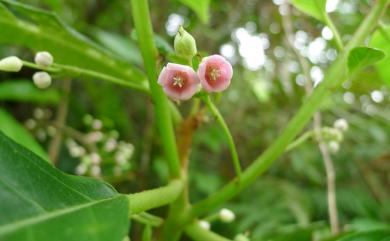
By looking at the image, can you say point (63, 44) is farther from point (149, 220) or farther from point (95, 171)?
point (95, 171)

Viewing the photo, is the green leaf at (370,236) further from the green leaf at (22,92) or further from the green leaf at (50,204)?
the green leaf at (22,92)

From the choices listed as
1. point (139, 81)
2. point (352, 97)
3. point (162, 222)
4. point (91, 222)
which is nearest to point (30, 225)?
point (91, 222)

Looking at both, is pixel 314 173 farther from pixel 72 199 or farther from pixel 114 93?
pixel 72 199

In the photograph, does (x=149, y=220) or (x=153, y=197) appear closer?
(x=153, y=197)

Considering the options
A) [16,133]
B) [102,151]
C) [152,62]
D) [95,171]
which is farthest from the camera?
[102,151]

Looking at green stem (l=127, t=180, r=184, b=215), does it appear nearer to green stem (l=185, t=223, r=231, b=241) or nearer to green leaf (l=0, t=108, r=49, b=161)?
green stem (l=185, t=223, r=231, b=241)

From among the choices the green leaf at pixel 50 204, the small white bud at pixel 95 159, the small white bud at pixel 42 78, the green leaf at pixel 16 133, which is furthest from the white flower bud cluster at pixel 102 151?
the green leaf at pixel 50 204

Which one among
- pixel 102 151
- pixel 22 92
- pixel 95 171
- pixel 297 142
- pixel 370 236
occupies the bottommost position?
pixel 370 236

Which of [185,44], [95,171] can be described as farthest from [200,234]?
[95,171]

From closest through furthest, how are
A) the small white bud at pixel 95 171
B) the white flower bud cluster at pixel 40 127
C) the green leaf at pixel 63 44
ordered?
the green leaf at pixel 63 44, the small white bud at pixel 95 171, the white flower bud cluster at pixel 40 127
